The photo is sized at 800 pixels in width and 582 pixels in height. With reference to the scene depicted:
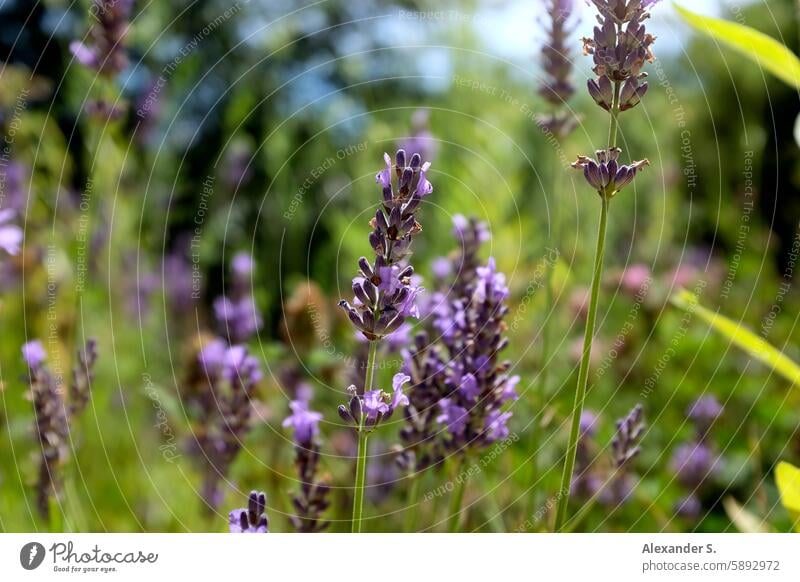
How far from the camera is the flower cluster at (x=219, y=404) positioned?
1.07 metres

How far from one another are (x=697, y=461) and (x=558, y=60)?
830 millimetres

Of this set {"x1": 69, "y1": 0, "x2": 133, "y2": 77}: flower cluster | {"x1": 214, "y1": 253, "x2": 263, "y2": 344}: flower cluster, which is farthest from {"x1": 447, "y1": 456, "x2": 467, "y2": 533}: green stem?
{"x1": 69, "y1": 0, "x2": 133, "y2": 77}: flower cluster

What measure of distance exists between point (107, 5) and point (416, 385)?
0.70 m

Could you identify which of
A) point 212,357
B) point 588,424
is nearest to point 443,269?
point 212,357

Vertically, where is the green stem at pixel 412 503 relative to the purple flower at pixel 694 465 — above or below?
below

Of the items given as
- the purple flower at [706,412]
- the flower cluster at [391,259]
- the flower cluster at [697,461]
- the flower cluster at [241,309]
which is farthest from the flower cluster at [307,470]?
the purple flower at [706,412]

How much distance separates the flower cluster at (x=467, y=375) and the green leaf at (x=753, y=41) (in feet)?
1.36

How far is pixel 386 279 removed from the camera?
0.74 meters

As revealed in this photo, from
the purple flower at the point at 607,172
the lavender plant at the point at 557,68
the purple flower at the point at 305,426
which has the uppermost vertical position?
the lavender plant at the point at 557,68

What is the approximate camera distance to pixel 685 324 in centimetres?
211

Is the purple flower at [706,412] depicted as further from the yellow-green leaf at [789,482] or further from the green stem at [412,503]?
the green stem at [412,503]

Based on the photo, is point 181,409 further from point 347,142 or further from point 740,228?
point 740,228
